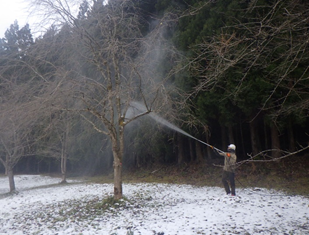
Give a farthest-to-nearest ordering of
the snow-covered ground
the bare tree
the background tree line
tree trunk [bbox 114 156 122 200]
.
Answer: tree trunk [bbox 114 156 122 200], the bare tree, the background tree line, the snow-covered ground

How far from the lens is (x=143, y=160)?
66.6 feet

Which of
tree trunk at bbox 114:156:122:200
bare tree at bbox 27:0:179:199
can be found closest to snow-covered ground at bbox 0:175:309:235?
tree trunk at bbox 114:156:122:200

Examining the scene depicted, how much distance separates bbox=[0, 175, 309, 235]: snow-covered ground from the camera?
6102 millimetres

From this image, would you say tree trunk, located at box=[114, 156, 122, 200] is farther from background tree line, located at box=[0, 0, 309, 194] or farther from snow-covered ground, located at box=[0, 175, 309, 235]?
snow-covered ground, located at box=[0, 175, 309, 235]

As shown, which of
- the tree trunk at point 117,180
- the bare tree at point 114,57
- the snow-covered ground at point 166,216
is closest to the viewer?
the snow-covered ground at point 166,216

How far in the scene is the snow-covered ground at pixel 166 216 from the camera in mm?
6102

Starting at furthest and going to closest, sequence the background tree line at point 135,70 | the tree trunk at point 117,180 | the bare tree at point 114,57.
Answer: the tree trunk at point 117,180 < the bare tree at point 114,57 < the background tree line at point 135,70

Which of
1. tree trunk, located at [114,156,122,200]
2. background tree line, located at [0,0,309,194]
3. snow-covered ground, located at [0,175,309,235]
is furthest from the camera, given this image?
tree trunk, located at [114,156,122,200]

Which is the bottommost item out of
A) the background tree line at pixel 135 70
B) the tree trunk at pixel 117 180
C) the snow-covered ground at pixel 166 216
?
the snow-covered ground at pixel 166 216

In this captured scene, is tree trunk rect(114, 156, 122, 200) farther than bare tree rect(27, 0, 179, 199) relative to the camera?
Yes

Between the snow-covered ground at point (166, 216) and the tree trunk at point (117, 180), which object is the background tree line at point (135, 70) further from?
the snow-covered ground at point (166, 216)

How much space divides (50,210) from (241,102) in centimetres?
779

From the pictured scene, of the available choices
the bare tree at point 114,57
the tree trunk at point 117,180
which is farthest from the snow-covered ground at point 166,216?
the bare tree at point 114,57

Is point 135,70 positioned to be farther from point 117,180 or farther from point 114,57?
point 117,180
